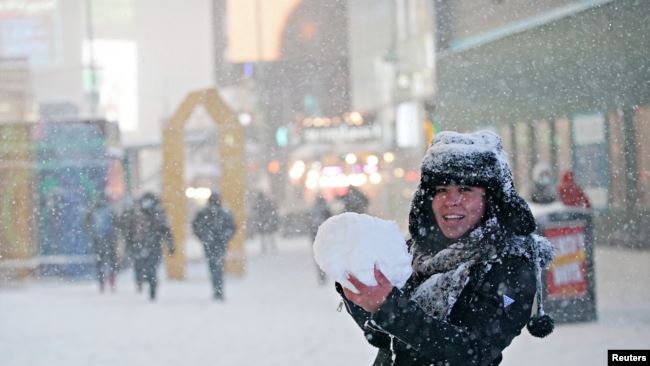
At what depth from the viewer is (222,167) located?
49.2ft

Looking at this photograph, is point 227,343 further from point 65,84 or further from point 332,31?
point 65,84

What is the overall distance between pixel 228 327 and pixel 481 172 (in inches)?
277

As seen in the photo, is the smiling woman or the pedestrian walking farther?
the pedestrian walking

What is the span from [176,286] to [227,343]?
5553 millimetres

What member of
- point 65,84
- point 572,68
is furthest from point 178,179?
point 65,84

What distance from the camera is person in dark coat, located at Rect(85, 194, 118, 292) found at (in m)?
13.3

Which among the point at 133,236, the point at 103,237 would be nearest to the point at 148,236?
the point at 133,236

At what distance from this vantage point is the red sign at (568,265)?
26.5 feet

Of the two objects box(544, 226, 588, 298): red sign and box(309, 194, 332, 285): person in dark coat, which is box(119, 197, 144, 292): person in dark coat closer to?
box(309, 194, 332, 285): person in dark coat

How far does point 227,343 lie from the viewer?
26.5ft

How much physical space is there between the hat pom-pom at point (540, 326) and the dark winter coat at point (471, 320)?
0.23 meters

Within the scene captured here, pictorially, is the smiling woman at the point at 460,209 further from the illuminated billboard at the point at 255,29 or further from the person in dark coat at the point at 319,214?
the person in dark coat at the point at 319,214

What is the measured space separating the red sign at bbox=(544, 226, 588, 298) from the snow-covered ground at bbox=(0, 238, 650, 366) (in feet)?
1.03

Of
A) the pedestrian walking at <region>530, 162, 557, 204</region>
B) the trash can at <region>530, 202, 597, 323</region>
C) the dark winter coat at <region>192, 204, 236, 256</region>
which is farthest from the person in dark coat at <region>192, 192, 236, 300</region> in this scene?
the trash can at <region>530, 202, 597, 323</region>
